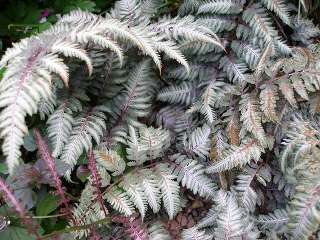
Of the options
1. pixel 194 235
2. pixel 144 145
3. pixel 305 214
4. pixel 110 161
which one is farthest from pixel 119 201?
pixel 305 214

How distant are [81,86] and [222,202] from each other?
1114 mm

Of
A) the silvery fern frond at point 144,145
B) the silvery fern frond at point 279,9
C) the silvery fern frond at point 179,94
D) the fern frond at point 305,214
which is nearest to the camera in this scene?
the fern frond at point 305,214

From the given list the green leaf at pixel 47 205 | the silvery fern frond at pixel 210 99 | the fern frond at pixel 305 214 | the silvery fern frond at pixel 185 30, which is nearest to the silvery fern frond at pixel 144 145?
the silvery fern frond at pixel 210 99

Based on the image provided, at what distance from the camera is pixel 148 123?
3.00m

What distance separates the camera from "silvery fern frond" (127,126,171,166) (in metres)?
2.64

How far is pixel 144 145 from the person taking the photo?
265 cm

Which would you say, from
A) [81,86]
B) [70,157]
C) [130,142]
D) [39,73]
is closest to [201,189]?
[130,142]

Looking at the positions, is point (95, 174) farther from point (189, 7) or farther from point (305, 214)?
point (189, 7)

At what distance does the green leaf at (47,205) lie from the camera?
257cm

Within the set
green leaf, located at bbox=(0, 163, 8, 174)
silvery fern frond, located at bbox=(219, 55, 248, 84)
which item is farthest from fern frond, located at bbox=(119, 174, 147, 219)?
silvery fern frond, located at bbox=(219, 55, 248, 84)

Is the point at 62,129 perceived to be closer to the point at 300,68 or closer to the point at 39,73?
the point at 39,73

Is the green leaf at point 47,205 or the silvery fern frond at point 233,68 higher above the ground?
the silvery fern frond at point 233,68

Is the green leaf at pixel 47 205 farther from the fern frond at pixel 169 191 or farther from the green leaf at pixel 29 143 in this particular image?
the fern frond at pixel 169 191

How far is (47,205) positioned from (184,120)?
40.1 inches
